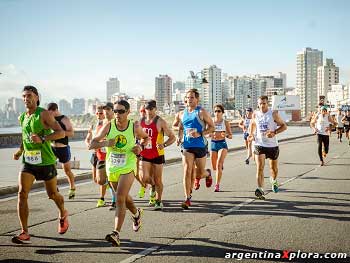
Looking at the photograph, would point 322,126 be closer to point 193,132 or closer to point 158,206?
point 193,132

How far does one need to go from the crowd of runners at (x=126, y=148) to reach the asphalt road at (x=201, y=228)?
263mm

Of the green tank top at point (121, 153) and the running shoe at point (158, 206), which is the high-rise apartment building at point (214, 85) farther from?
the green tank top at point (121, 153)

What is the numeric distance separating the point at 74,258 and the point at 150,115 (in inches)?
141

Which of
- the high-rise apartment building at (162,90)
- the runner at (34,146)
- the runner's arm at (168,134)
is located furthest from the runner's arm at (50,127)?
the high-rise apartment building at (162,90)

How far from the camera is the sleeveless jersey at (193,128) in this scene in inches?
318

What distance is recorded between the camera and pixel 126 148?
573 cm

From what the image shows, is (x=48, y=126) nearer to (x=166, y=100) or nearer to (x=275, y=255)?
(x=275, y=255)

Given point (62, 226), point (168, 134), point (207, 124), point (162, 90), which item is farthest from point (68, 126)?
point (162, 90)

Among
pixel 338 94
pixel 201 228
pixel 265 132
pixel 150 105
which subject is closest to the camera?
pixel 201 228

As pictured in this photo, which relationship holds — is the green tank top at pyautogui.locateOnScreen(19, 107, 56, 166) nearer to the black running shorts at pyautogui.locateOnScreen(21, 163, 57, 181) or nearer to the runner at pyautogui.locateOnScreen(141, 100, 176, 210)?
the black running shorts at pyautogui.locateOnScreen(21, 163, 57, 181)

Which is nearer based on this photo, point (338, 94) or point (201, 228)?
point (201, 228)

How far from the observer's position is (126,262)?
15.7 ft

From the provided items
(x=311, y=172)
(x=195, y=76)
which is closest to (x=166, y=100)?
(x=195, y=76)

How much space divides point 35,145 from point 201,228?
2.74 meters
